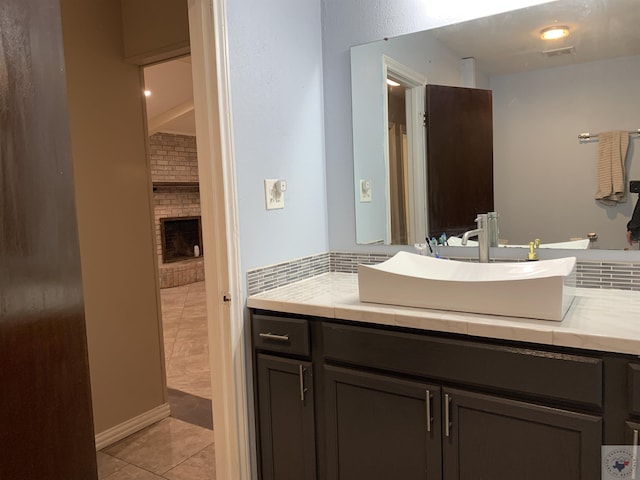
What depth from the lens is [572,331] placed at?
1220 millimetres

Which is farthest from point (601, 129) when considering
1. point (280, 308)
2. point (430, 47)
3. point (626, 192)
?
point (280, 308)

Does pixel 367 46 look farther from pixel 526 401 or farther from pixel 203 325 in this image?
pixel 203 325

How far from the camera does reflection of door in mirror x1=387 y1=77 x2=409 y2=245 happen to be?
2064mm

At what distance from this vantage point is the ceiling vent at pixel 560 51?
67.0 inches

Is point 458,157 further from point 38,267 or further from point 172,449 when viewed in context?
point 172,449

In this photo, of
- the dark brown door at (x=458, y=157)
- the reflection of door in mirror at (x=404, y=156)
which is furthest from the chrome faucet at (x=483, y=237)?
the reflection of door in mirror at (x=404, y=156)

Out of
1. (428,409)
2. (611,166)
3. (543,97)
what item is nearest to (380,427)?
(428,409)

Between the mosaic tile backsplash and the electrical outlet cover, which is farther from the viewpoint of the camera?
the electrical outlet cover

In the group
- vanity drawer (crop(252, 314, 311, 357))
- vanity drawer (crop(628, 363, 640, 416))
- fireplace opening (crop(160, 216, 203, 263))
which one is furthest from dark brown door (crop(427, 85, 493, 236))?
fireplace opening (crop(160, 216, 203, 263))

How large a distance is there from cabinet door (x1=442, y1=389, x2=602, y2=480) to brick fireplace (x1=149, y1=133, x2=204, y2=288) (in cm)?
606

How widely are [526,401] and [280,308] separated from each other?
2.67 feet

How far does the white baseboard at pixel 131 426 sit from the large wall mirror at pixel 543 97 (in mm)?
1775

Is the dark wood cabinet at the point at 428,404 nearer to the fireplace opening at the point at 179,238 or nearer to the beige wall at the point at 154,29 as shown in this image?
the beige wall at the point at 154,29

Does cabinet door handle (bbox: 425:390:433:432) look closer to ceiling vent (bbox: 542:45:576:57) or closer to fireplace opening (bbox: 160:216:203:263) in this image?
ceiling vent (bbox: 542:45:576:57)
